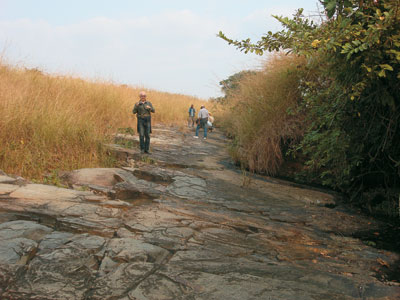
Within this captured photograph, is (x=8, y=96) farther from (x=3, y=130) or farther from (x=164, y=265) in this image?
(x=164, y=265)

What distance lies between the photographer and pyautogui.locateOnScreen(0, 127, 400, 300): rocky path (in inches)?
91.7

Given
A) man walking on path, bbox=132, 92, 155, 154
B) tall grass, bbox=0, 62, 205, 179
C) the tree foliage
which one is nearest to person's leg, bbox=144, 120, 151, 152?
man walking on path, bbox=132, 92, 155, 154

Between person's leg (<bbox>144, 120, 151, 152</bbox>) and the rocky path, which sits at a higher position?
person's leg (<bbox>144, 120, 151, 152</bbox>)

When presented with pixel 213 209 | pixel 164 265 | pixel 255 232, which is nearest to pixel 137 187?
pixel 213 209

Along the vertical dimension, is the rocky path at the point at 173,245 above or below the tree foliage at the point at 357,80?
below

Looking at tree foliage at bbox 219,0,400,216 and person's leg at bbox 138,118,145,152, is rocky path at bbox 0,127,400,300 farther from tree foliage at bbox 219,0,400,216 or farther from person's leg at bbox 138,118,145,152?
person's leg at bbox 138,118,145,152

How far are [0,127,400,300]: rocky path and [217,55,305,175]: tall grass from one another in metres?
2.18

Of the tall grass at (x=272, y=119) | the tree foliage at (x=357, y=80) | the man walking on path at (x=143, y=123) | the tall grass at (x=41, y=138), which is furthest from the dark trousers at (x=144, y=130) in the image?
the tree foliage at (x=357, y=80)

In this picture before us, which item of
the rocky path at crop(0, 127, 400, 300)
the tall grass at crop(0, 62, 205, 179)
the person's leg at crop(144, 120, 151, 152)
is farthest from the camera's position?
the person's leg at crop(144, 120, 151, 152)

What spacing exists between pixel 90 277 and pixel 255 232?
207cm

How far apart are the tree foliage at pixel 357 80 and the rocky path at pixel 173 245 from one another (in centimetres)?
96

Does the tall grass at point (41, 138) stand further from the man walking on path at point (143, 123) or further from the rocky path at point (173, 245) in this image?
the man walking on path at point (143, 123)

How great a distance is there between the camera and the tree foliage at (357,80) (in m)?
3.45

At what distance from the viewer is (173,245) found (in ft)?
10.2
